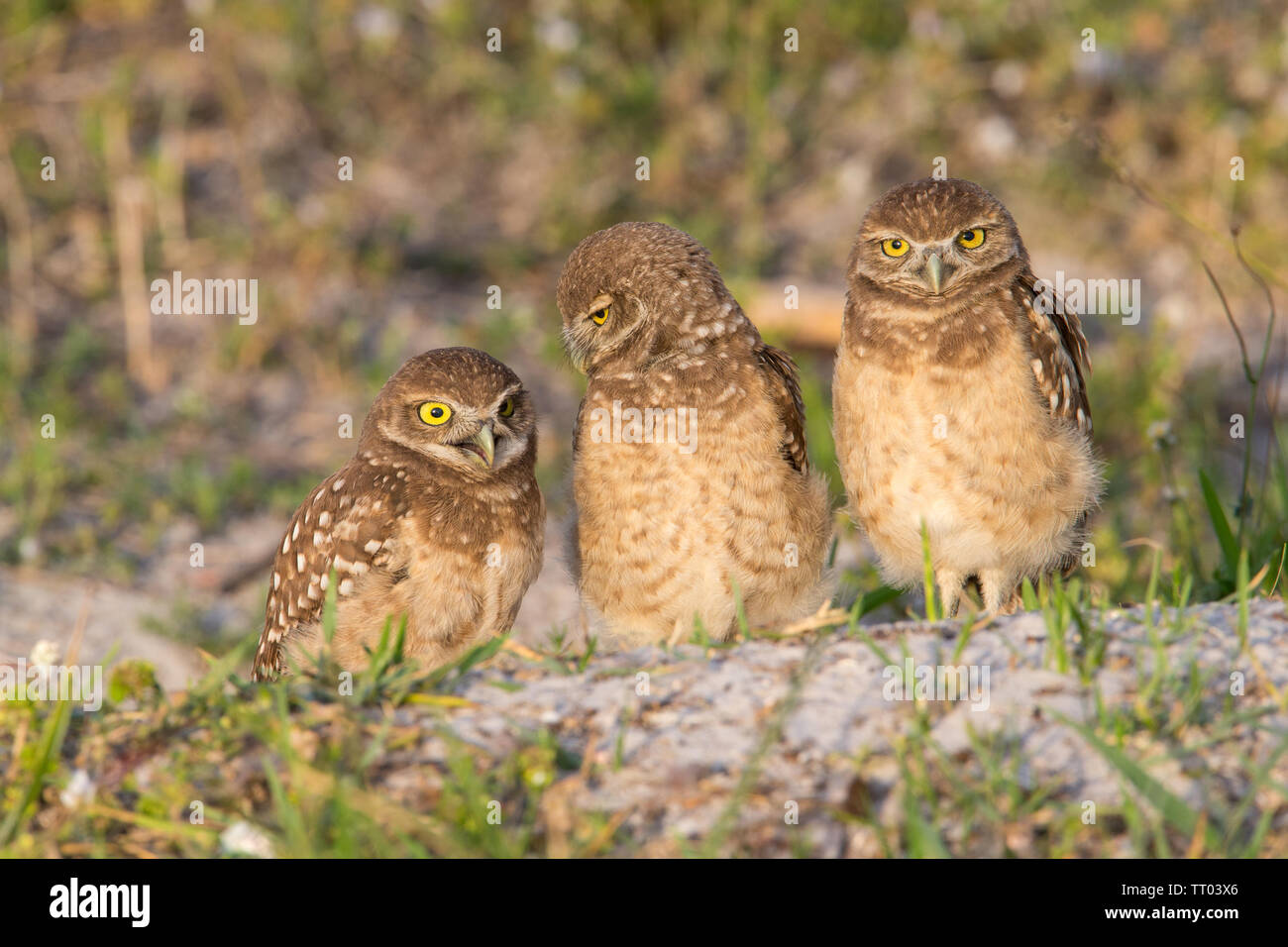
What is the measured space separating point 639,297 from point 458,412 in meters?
0.68

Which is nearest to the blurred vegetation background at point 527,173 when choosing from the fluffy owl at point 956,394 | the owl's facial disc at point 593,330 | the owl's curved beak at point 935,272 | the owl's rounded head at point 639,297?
the owl's facial disc at point 593,330

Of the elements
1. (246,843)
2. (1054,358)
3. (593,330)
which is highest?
(593,330)

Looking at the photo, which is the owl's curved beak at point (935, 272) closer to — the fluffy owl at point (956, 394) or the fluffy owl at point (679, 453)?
the fluffy owl at point (956, 394)

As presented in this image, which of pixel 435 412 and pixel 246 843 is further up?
pixel 435 412

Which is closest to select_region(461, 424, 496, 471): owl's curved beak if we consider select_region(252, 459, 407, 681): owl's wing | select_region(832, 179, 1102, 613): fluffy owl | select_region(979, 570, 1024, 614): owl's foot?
select_region(252, 459, 407, 681): owl's wing

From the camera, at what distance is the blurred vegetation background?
8.09m

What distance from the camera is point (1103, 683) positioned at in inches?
123

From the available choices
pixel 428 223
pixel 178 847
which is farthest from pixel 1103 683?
pixel 428 223

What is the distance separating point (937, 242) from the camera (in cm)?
419

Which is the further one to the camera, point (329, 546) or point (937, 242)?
point (329, 546)

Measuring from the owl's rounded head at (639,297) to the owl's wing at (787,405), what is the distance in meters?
0.18

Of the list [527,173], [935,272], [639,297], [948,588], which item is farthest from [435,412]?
[527,173]

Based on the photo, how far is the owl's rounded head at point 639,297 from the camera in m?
4.28

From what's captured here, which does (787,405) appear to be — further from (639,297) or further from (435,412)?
(435,412)
